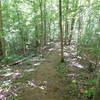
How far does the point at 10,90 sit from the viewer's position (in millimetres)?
5660

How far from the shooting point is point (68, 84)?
6.27 m

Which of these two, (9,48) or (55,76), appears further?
(9,48)

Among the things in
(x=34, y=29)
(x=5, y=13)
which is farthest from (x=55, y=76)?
(x=34, y=29)

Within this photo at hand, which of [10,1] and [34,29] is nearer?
[10,1]

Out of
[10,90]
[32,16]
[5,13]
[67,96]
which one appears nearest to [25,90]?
[10,90]

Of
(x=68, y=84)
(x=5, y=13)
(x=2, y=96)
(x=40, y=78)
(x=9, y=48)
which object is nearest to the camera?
(x=2, y=96)

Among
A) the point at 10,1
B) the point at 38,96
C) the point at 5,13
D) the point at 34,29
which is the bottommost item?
the point at 38,96

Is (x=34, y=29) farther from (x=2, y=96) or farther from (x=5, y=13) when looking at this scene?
(x=2, y=96)

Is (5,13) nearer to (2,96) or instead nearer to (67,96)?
(2,96)

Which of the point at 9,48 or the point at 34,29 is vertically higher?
the point at 34,29

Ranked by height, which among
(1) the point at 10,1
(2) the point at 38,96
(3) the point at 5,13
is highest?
(1) the point at 10,1

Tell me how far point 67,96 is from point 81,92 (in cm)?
69

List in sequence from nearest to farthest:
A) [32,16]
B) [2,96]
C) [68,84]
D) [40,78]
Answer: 1. [2,96]
2. [68,84]
3. [40,78]
4. [32,16]

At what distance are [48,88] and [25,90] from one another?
119 centimetres
